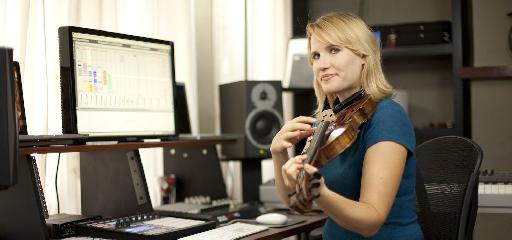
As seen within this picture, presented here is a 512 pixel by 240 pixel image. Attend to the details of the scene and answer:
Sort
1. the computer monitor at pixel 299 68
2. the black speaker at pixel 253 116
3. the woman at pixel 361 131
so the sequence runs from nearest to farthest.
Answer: the woman at pixel 361 131
the black speaker at pixel 253 116
the computer monitor at pixel 299 68

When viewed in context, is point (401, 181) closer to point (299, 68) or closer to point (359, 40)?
point (359, 40)

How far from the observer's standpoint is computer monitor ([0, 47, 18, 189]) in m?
1.35

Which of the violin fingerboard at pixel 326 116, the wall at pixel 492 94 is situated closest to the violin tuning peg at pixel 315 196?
the violin fingerboard at pixel 326 116

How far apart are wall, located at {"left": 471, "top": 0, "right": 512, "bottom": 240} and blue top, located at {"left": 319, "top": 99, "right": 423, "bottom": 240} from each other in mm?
1873

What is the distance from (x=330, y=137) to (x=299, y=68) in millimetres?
1667

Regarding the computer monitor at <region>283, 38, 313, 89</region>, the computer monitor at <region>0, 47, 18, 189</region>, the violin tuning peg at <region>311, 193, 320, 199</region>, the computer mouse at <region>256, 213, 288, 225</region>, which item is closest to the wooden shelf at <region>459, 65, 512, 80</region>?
the computer monitor at <region>283, 38, 313, 89</region>

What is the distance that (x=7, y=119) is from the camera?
1365 mm

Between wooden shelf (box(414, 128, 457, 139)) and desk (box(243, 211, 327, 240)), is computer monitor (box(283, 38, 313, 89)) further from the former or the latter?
desk (box(243, 211, 327, 240))

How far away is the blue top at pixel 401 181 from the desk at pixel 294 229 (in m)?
0.29

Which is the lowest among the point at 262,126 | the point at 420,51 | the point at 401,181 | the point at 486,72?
the point at 401,181

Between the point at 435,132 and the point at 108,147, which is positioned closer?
the point at 108,147

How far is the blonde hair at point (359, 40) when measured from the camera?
1.52 meters

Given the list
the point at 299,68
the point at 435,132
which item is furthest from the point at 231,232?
the point at 435,132

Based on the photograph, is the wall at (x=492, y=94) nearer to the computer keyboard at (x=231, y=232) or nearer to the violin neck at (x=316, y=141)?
the computer keyboard at (x=231, y=232)
